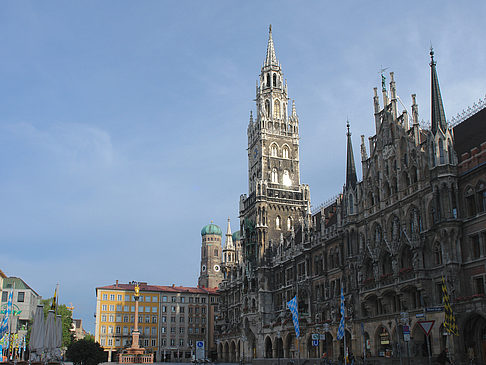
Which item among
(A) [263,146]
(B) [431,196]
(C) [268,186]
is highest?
(A) [263,146]

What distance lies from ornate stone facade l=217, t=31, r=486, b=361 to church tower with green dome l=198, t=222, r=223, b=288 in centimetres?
9665

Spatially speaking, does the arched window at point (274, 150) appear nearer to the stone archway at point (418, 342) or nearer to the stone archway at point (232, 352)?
the stone archway at point (232, 352)

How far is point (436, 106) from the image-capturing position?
1817 inches

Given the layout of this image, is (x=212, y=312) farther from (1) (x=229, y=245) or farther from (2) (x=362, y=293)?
(2) (x=362, y=293)

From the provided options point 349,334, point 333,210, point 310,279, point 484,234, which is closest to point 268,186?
point 333,210

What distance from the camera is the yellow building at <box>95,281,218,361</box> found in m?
118

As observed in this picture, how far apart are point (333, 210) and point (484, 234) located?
35538 millimetres

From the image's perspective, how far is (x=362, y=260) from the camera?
5494 cm

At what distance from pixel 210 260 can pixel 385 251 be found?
14323 centimetres

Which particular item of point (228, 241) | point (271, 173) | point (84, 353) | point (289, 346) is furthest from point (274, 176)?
point (228, 241)

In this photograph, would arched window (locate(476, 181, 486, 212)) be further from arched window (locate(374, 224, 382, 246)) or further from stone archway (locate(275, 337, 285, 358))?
stone archway (locate(275, 337, 285, 358))

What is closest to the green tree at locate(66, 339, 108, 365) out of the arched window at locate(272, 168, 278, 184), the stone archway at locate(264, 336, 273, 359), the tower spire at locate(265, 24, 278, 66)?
the stone archway at locate(264, 336, 273, 359)

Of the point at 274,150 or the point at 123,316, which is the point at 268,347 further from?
the point at 123,316

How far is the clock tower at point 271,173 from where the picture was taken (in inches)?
3487
